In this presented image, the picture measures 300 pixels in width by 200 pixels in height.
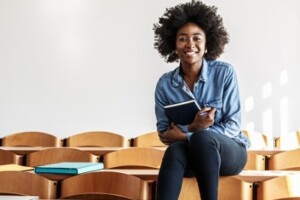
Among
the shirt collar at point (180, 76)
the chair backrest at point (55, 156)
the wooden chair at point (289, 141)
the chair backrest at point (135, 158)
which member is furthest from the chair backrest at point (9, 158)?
the wooden chair at point (289, 141)

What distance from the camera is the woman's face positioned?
2066mm

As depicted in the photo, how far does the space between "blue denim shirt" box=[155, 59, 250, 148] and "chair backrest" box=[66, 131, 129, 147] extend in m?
1.93

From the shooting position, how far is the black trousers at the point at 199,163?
5.27ft

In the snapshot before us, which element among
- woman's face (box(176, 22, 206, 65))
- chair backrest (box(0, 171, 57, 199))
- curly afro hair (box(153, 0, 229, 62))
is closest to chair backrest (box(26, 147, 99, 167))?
chair backrest (box(0, 171, 57, 199))

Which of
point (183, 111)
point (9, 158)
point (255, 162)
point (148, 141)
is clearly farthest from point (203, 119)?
point (148, 141)

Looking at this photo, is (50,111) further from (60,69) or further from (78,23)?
(78,23)

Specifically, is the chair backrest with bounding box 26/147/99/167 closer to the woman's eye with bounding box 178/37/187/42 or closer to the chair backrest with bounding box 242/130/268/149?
the woman's eye with bounding box 178/37/187/42

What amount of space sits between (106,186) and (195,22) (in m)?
0.87

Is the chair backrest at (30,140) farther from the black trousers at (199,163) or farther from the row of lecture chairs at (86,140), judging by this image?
the black trousers at (199,163)

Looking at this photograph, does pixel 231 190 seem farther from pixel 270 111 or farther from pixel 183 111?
pixel 270 111

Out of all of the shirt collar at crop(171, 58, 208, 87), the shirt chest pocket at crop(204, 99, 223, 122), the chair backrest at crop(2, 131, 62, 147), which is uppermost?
the shirt collar at crop(171, 58, 208, 87)

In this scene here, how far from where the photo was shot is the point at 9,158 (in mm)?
2986

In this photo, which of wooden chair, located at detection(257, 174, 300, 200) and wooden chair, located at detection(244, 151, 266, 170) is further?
wooden chair, located at detection(244, 151, 266, 170)

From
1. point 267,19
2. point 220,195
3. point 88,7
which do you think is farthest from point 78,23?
point 220,195
